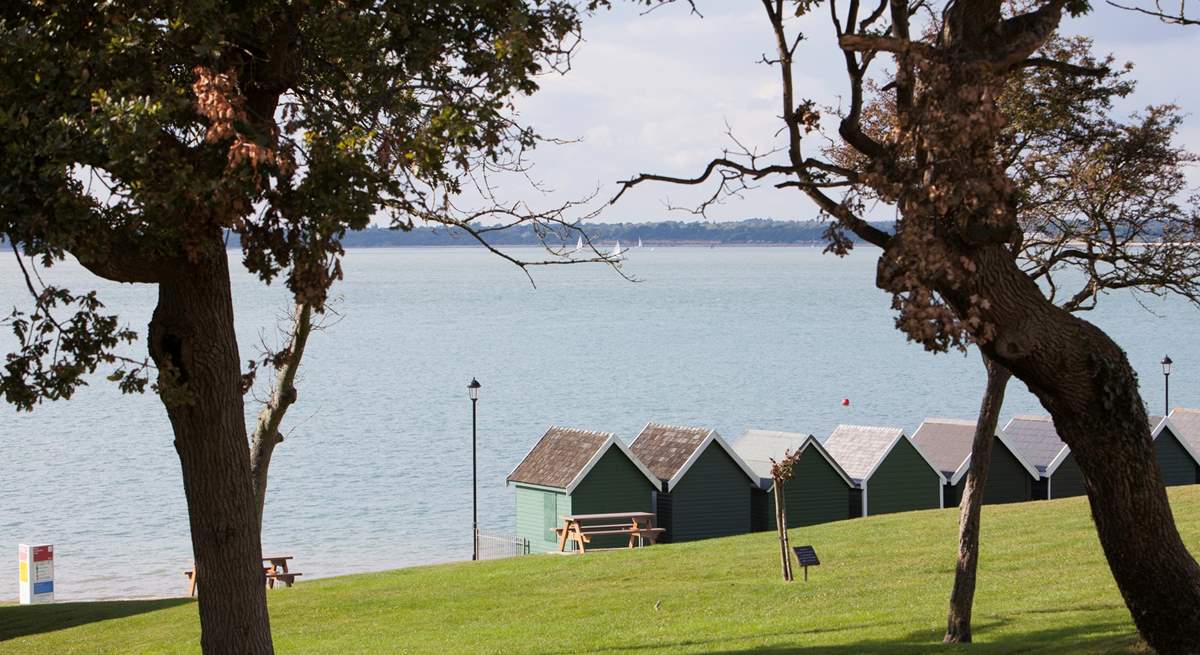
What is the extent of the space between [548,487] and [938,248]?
105 feet

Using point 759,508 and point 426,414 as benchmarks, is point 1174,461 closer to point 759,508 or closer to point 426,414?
point 759,508

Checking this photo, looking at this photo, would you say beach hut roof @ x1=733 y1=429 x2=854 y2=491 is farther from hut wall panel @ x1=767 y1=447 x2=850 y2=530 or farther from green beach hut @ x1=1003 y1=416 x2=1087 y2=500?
green beach hut @ x1=1003 y1=416 x2=1087 y2=500

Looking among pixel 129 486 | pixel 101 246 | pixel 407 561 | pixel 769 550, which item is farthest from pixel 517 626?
pixel 129 486

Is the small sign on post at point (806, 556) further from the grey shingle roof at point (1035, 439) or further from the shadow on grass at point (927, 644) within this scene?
the grey shingle roof at point (1035, 439)

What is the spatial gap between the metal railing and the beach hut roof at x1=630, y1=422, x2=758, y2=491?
4.54 meters

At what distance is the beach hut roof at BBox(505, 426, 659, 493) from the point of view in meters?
39.2

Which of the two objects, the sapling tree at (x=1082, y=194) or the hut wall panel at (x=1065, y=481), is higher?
the sapling tree at (x=1082, y=194)

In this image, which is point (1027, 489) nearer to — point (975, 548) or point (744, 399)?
point (975, 548)

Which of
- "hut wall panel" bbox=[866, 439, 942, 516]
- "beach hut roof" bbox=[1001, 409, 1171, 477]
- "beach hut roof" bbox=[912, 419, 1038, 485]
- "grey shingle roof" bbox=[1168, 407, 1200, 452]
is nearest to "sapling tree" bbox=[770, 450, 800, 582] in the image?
"hut wall panel" bbox=[866, 439, 942, 516]

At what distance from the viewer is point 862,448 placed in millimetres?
44375

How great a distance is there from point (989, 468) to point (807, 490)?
577 cm

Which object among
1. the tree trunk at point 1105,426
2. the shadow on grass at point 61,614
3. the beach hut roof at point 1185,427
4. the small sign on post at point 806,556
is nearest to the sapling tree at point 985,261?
the tree trunk at point 1105,426

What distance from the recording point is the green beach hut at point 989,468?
142ft

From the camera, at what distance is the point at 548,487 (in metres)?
39.5
